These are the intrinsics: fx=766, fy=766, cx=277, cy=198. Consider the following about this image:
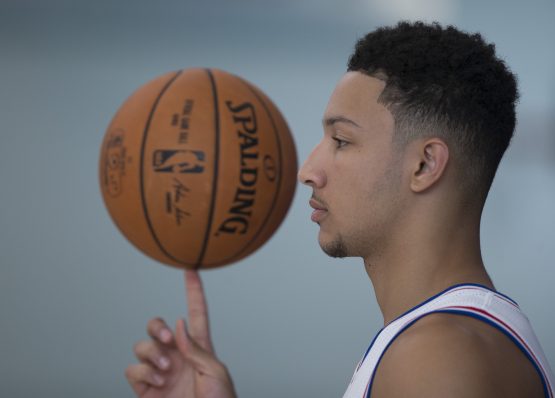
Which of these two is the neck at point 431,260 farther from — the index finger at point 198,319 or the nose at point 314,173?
the index finger at point 198,319

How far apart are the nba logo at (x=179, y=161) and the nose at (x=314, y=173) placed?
9.3 inches

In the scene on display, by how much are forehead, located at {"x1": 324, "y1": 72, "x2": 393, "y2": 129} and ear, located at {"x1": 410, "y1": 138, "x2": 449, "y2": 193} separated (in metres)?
0.05

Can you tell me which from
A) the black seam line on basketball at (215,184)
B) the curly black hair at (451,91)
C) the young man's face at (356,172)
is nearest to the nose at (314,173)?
the young man's face at (356,172)

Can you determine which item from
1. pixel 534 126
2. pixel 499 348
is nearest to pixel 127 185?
pixel 499 348

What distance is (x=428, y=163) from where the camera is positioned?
0.96 metres

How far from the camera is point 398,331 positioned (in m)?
0.86

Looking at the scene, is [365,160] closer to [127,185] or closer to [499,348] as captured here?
[499,348]

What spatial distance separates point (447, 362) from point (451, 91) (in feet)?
1.29

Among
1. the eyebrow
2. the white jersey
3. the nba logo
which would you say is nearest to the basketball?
the nba logo

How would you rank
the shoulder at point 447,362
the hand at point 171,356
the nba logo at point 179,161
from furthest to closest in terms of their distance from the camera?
the nba logo at point 179,161
the hand at point 171,356
the shoulder at point 447,362

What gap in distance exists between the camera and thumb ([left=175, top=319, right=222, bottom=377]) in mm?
1021

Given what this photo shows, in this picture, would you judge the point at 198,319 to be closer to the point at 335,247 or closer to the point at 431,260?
the point at 335,247

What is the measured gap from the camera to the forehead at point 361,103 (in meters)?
0.98

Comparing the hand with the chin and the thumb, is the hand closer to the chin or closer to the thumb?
the thumb
